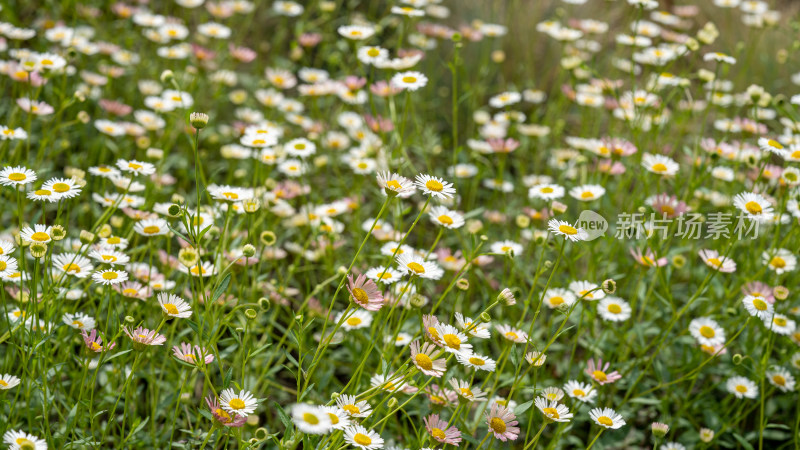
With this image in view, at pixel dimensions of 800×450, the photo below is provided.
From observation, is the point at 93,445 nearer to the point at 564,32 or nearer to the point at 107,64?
the point at 107,64

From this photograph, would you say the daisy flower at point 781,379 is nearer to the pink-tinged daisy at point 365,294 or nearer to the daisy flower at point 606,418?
the daisy flower at point 606,418

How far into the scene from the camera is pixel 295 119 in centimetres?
318

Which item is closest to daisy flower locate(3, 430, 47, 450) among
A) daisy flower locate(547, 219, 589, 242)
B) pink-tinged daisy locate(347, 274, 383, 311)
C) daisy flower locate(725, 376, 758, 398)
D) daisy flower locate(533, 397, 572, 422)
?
pink-tinged daisy locate(347, 274, 383, 311)

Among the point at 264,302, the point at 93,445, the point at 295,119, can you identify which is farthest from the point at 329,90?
the point at 93,445

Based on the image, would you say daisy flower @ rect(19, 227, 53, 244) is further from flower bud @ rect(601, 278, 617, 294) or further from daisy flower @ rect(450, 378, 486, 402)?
flower bud @ rect(601, 278, 617, 294)

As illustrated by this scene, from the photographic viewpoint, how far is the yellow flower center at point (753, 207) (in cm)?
208

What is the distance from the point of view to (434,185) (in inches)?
67.8

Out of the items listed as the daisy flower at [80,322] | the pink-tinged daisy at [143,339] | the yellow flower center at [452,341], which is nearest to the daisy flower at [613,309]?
the yellow flower center at [452,341]

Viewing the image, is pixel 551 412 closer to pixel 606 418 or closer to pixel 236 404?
pixel 606 418

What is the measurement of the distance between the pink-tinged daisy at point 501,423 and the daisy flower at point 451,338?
0.16 m

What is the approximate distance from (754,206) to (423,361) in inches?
44.3

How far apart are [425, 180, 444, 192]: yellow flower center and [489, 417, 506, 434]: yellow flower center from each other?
524 mm

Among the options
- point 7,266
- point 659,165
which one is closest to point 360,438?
point 7,266

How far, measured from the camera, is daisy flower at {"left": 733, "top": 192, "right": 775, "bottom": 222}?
6.76 ft
